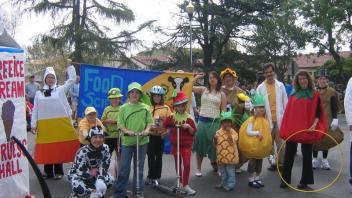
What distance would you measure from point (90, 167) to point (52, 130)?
196 centimetres

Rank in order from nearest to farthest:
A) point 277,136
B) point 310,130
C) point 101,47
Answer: point 310,130 → point 277,136 → point 101,47

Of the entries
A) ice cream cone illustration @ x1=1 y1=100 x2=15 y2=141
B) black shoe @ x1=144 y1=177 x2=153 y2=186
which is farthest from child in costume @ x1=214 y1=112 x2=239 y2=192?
ice cream cone illustration @ x1=1 y1=100 x2=15 y2=141

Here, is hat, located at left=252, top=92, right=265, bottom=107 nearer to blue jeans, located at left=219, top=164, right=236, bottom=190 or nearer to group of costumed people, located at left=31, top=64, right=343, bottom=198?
group of costumed people, located at left=31, top=64, right=343, bottom=198

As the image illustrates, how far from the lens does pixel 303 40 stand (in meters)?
30.3

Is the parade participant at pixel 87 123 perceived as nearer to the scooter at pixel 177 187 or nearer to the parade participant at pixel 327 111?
the scooter at pixel 177 187

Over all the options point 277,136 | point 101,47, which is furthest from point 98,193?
point 101,47

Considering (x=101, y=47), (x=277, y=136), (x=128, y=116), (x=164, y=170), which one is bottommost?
(x=164, y=170)

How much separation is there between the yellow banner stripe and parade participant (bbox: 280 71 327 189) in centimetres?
348

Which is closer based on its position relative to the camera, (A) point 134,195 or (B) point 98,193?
(B) point 98,193

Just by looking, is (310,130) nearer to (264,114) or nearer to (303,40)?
(264,114)

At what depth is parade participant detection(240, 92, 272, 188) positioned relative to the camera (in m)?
7.32

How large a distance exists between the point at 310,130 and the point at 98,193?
10.7 feet

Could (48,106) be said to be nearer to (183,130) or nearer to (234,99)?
(183,130)

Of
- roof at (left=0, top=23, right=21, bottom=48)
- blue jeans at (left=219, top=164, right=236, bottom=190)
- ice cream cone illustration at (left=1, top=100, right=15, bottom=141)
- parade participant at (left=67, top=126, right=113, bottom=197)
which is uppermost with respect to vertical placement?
roof at (left=0, top=23, right=21, bottom=48)
